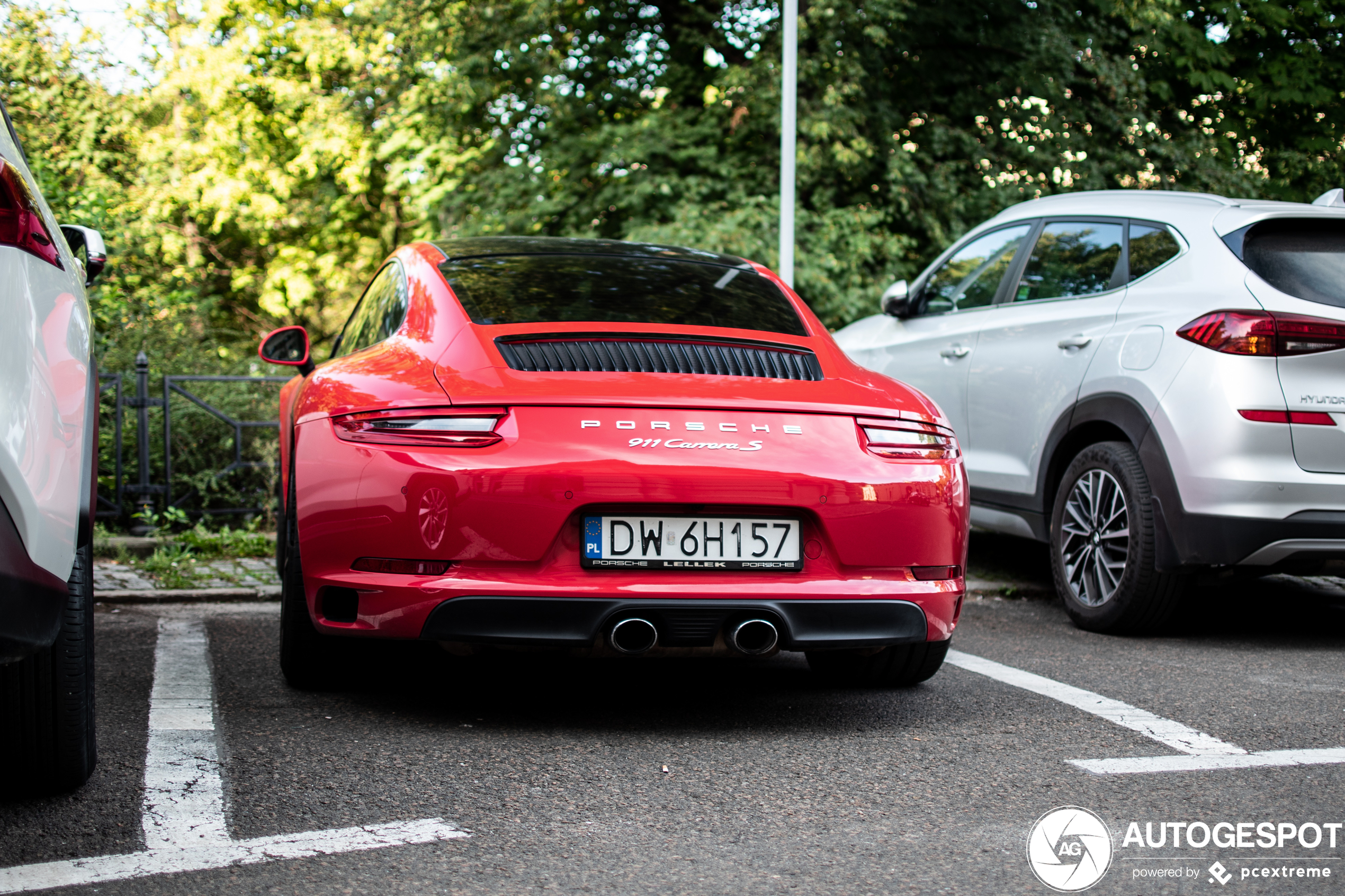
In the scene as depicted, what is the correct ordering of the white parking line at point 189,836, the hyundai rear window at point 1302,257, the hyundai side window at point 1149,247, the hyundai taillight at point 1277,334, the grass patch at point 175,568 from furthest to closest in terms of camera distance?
the grass patch at point 175,568, the hyundai side window at point 1149,247, the hyundai rear window at point 1302,257, the hyundai taillight at point 1277,334, the white parking line at point 189,836

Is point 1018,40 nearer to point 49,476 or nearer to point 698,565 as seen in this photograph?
point 698,565

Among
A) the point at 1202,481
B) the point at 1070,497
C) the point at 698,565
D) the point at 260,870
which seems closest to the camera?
the point at 260,870

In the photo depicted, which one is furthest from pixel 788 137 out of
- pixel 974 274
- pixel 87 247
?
pixel 87 247

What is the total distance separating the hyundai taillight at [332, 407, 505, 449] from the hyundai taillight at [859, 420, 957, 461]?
1.03 metres

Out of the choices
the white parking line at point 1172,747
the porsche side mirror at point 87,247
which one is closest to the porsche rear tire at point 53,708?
the porsche side mirror at point 87,247

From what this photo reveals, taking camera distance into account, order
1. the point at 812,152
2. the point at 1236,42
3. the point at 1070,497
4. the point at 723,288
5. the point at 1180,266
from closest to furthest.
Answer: the point at 723,288 → the point at 1180,266 → the point at 1070,497 → the point at 812,152 → the point at 1236,42

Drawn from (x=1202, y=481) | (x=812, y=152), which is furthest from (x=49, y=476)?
(x=812, y=152)

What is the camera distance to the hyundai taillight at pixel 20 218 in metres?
2.27

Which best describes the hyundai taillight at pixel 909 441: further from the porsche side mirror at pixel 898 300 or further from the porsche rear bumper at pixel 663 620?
the porsche side mirror at pixel 898 300

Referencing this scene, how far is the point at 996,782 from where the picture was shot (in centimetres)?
316

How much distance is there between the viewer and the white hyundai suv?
187 inches

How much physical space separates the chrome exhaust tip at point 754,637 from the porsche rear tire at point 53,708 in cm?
155

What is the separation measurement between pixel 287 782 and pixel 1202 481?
11.4 ft

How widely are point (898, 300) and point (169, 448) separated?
4.72 m
